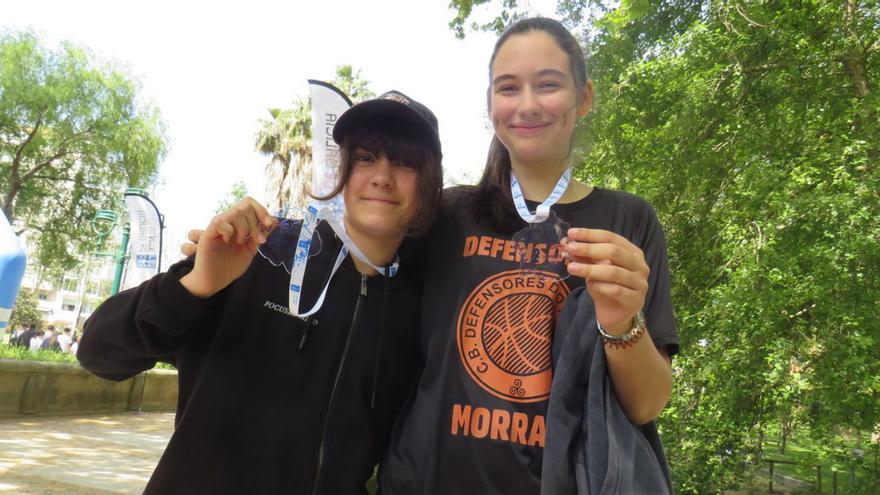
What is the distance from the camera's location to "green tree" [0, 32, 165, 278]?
65.0 ft

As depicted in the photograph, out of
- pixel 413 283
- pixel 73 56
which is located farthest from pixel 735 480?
pixel 73 56

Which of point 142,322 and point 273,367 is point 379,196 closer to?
point 273,367

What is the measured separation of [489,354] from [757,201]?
5823mm

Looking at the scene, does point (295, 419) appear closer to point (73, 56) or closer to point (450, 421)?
point (450, 421)

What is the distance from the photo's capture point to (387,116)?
70.7 inches

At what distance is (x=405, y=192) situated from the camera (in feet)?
5.73

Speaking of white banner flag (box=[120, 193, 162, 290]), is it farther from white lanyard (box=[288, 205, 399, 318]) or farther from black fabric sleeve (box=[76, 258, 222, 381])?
white lanyard (box=[288, 205, 399, 318])

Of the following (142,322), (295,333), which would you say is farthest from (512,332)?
(142,322)

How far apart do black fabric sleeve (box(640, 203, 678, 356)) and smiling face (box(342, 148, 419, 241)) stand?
628mm

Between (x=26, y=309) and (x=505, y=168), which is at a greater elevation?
(x=505, y=168)

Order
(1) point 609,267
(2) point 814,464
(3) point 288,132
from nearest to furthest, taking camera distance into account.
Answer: (1) point 609,267, (2) point 814,464, (3) point 288,132

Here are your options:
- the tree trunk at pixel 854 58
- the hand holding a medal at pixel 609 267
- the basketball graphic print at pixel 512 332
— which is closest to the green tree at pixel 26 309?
the tree trunk at pixel 854 58

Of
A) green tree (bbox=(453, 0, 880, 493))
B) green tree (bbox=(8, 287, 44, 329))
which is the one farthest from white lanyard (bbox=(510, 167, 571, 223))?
green tree (bbox=(8, 287, 44, 329))

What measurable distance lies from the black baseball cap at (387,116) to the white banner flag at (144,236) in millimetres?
8632
